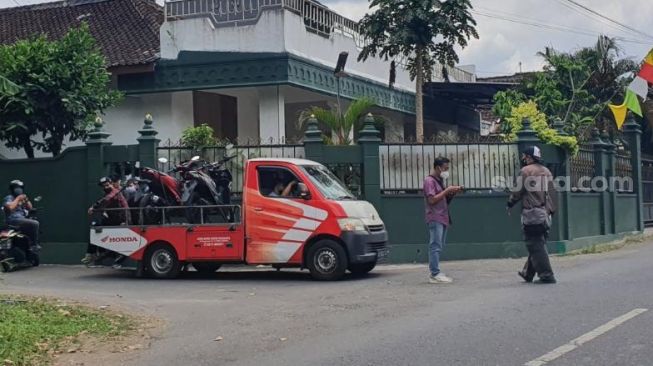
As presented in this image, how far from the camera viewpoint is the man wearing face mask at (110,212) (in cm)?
1359

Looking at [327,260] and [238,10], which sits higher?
[238,10]

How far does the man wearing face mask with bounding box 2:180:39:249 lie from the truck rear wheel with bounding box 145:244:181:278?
299 cm

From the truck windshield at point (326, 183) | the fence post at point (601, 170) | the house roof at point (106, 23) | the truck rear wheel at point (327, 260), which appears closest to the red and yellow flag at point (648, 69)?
the fence post at point (601, 170)

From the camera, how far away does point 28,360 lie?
6.96m

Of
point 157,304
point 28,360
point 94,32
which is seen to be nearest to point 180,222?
point 157,304

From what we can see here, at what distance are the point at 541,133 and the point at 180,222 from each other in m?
7.67

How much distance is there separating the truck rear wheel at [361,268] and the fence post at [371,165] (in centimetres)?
222

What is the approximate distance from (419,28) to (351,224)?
7.20 meters

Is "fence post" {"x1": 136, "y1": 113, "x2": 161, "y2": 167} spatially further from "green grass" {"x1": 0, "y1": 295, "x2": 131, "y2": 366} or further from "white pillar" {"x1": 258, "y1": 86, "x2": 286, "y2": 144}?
"green grass" {"x1": 0, "y1": 295, "x2": 131, "y2": 366}

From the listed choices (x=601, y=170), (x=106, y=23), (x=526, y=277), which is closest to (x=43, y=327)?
(x=526, y=277)

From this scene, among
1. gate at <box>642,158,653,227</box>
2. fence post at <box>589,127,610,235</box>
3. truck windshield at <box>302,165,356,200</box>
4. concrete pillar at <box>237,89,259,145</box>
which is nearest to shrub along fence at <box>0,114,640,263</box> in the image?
truck windshield at <box>302,165,356,200</box>

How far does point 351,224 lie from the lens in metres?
12.1

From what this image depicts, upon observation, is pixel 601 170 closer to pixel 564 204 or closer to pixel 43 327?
pixel 564 204

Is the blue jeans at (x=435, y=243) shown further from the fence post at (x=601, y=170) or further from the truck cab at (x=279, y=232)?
the fence post at (x=601, y=170)
